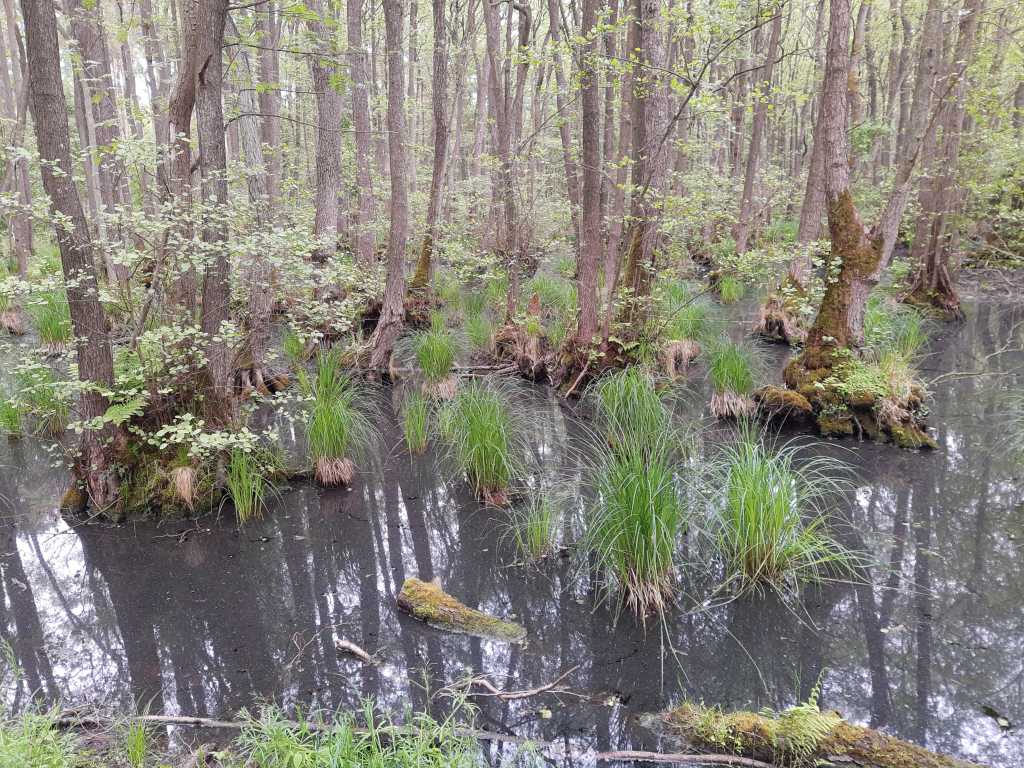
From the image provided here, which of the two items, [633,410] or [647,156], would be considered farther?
[647,156]

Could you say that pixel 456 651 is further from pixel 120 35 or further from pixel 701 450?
pixel 120 35

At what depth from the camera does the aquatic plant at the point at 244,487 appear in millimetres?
4922

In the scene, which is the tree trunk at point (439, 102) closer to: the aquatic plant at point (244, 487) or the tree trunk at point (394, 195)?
the tree trunk at point (394, 195)

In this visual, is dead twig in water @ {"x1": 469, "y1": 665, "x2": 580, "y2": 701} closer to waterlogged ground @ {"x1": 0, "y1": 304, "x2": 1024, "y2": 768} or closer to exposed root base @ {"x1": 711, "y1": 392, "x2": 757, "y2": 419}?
waterlogged ground @ {"x1": 0, "y1": 304, "x2": 1024, "y2": 768}

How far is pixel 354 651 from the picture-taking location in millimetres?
3500

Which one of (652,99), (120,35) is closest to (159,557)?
(120,35)

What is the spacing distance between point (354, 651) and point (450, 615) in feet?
1.88

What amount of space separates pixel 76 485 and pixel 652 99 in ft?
22.1

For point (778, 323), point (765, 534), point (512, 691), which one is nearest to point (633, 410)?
point (765, 534)

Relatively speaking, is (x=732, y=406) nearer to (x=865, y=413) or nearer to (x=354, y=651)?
(x=865, y=413)

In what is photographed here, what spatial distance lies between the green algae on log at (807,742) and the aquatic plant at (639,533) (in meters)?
0.97

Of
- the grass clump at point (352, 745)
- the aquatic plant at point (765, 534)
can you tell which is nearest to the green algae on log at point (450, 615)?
the grass clump at point (352, 745)

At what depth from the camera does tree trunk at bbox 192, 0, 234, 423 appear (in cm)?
478

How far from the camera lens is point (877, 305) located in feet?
30.5
